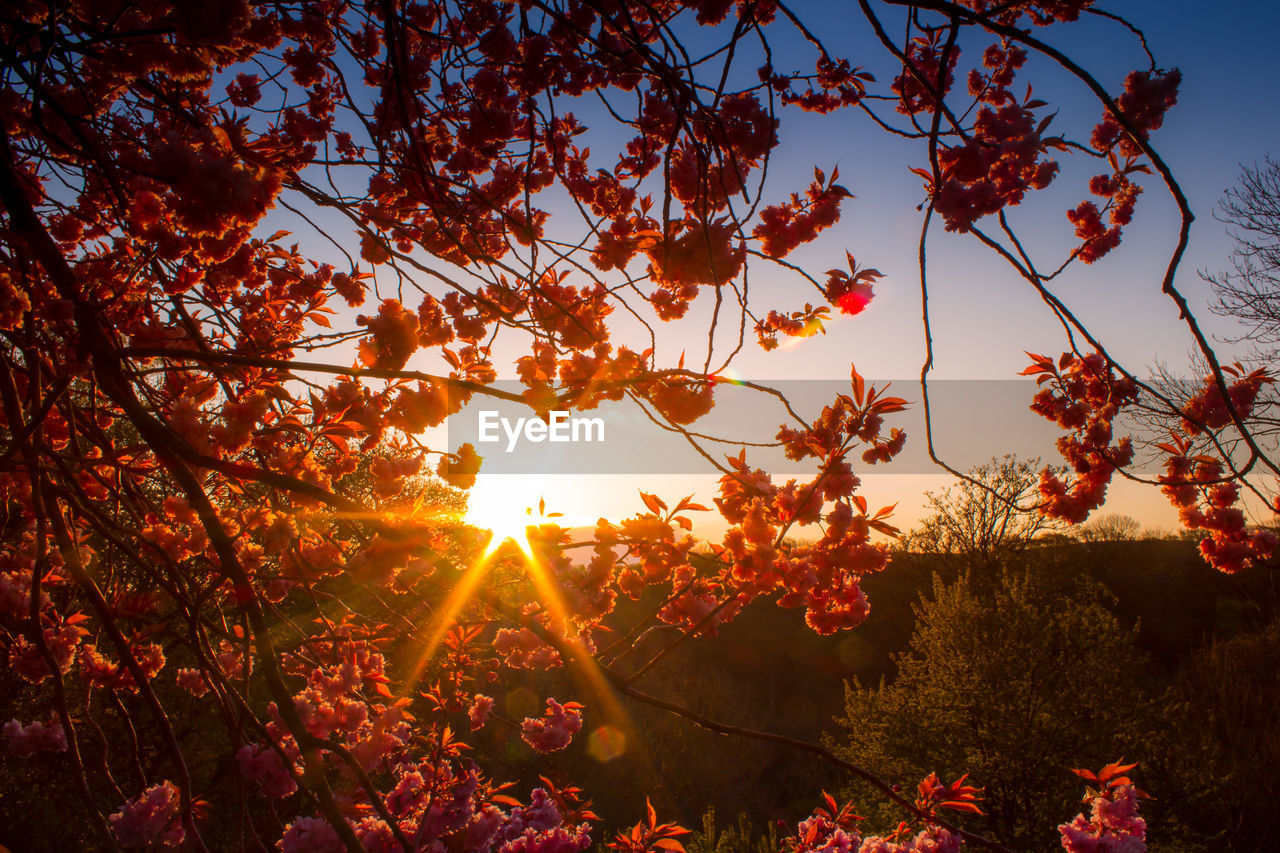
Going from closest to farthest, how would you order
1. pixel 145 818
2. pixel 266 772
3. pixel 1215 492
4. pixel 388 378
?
1. pixel 388 378
2. pixel 266 772
3. pixel 145 818
4. pixel 1215 492

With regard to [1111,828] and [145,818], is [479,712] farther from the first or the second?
[1111,828]

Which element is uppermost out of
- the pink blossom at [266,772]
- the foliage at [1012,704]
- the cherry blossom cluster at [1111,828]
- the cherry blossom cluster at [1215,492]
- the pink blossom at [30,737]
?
the cherry blossom cluster at [1215,492]

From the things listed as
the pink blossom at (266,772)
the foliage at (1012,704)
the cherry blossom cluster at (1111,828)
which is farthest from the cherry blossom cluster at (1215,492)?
the foliage at (1012,704)

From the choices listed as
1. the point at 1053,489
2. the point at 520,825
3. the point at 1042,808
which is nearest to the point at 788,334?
the point at 1053,489

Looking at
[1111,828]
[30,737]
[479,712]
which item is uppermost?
[30,737]

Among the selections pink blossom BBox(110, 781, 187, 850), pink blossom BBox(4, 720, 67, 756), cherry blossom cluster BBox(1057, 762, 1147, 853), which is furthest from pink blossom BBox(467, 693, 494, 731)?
cherry blossom cluster BBox(1057, 762, 1147, 853)

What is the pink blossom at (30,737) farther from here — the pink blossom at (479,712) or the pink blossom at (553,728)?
the pink blossom at (553,728)

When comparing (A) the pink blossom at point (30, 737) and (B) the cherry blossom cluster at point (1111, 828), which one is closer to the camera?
(B) the cherry blossom cluster at point (1111, 828)

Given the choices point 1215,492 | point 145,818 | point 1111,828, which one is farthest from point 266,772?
point 1215,492

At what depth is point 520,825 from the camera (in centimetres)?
268

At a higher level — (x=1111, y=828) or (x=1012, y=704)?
(x=1111, y=828)

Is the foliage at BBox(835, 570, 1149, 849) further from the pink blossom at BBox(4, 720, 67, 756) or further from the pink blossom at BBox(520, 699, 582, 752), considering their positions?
the pink blossom at BBox(4, 720, 67, 756)

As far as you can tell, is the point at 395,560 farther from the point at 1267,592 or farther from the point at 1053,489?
the point at 1267,592

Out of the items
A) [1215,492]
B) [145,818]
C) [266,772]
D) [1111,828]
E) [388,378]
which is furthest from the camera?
[1215,492]
